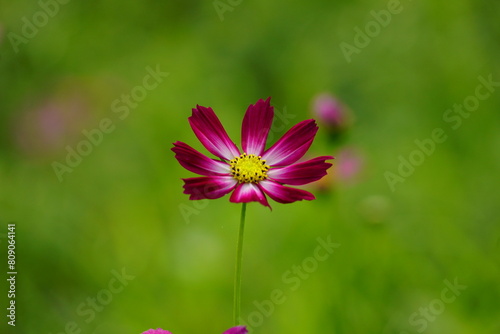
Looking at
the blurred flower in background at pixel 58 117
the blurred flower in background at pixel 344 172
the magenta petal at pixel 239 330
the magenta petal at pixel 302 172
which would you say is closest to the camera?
the magenta petal at pixel 239 330

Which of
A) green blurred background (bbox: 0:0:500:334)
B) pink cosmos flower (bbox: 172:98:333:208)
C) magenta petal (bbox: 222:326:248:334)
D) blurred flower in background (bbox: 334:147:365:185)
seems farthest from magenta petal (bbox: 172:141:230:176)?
blurred flower in background (bbox: 334:147:365:185)

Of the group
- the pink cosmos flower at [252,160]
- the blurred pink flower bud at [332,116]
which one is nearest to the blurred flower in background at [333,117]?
the blurred pink flower bud at [332,116]

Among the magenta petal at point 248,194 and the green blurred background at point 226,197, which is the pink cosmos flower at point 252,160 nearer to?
the magenta petal at point 248,194

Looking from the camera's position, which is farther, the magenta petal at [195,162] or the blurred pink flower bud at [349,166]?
the blurred pink flower bud at [349,166]

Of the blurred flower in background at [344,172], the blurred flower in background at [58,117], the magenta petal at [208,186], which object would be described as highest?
the blurred flower in background at [58,117]

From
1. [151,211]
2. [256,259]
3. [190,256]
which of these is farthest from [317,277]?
[151,211]

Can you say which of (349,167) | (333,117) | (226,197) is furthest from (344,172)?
(226,197)

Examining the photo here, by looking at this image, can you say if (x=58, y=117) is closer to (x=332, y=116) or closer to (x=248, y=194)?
(x=332, y=116)

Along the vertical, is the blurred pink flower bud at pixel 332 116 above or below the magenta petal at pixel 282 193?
above
